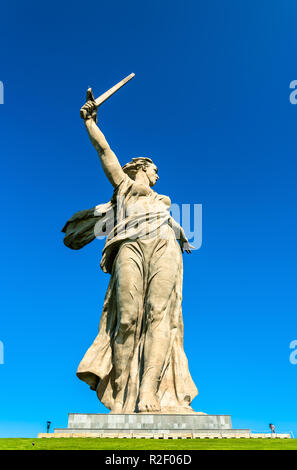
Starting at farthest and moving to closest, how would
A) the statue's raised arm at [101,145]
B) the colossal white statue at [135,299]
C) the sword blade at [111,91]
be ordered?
the sword blade at [111,91]
the statue's raised arm at [101,145]
the colossal white statue at [135,299]

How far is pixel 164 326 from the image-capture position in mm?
10648

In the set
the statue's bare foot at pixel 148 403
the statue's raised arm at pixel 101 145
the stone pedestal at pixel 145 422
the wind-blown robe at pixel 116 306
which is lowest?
the stone pedestal at pixel 145 422

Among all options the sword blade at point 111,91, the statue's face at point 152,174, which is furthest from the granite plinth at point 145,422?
the sword blade at point 111,91

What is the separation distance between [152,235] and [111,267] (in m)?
1.41

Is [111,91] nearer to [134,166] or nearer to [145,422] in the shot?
[134,166]

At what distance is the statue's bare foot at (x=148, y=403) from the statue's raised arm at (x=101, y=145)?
17.4 ft

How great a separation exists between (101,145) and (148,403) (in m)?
6.23

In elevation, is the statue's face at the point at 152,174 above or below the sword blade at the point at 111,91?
below

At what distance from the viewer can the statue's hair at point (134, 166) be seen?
502 inches

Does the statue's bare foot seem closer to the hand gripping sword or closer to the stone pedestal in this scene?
the stone pedestal

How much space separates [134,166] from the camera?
12766 mm

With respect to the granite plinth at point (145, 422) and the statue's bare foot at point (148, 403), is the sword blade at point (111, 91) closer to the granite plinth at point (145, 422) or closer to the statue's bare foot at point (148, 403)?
the statue's bare foot at point (148, 403)

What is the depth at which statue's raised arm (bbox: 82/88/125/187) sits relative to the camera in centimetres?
1159
